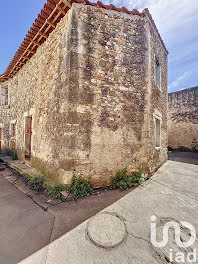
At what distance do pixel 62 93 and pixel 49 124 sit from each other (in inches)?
42.2

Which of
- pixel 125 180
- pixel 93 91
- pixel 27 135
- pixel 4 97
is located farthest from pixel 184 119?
pixel 4 97

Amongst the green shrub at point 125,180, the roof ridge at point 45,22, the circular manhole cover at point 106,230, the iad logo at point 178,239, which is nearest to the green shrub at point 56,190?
the circular manhole cover at point 106,230

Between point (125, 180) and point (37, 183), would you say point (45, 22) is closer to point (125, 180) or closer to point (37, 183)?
point (37, 183)

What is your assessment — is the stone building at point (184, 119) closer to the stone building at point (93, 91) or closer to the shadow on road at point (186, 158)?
the shadow on road at point (186, 158)

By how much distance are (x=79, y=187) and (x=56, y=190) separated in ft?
1.89

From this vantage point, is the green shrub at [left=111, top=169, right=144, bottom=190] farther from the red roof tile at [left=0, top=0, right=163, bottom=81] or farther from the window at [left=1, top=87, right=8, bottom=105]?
the window at [left=1, top=87, right=8, bottom=105]

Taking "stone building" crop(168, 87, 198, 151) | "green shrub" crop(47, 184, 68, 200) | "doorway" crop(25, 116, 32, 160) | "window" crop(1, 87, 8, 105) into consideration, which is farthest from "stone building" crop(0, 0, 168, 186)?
"stone building" crop(168, 87, 198, 151)

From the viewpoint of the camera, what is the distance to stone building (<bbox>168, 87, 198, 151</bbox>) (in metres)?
10.2

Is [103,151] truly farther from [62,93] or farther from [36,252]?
[36,252]

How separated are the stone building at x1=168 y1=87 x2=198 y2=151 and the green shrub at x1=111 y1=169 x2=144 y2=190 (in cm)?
902

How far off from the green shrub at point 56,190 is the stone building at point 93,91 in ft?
0.51

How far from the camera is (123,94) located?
12.2 ft

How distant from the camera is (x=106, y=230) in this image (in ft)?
6.59

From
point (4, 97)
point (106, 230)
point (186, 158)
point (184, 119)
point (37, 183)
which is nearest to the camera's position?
point (106, 230)
